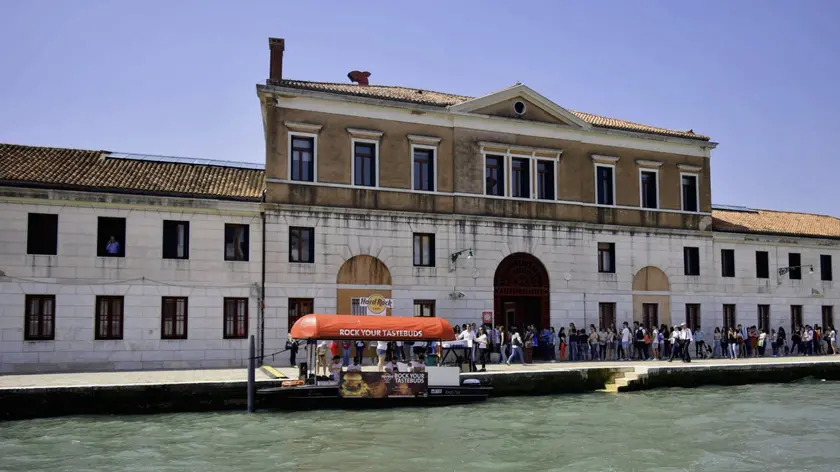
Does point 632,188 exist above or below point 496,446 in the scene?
above

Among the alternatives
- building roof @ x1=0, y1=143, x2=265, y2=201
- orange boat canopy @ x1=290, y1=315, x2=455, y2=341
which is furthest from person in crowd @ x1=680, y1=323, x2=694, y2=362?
building roof @ x1=0, y1=143, x2=265, y2=201

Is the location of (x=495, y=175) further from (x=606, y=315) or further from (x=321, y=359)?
(x=321, y=359)

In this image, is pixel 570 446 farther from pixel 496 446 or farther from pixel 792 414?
pixel 792 414

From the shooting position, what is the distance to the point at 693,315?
112ft

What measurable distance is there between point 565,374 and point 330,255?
8.79 metres

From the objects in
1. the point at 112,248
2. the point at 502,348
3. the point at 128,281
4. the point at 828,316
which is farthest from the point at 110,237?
the point at 828,316

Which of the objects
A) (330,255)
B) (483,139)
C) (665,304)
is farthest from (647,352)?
(330,255)

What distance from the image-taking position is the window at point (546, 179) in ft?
105

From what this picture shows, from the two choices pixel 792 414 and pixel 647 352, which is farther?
pixel 647 352

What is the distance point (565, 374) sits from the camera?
24844 millimetres

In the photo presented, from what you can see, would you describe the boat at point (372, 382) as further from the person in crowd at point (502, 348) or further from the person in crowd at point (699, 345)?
the person in crowd at point (699, 345)

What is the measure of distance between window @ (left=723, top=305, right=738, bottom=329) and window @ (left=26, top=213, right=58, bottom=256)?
25.8m

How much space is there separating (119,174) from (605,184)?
59.5ft

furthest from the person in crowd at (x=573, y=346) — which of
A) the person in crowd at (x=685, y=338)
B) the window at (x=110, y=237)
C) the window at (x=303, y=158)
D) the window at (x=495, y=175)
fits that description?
the window at (x=110, y=237)
